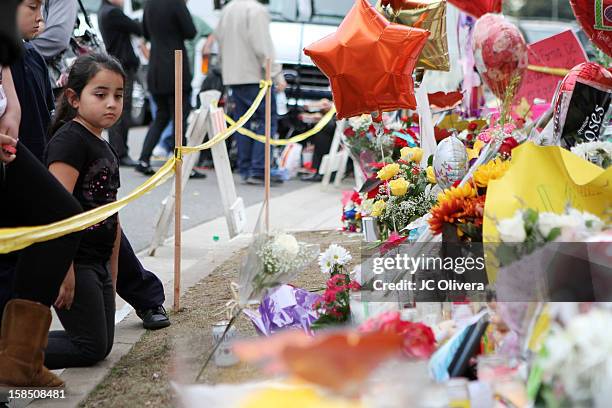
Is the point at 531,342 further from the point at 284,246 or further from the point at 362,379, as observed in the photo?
the point at 284,246

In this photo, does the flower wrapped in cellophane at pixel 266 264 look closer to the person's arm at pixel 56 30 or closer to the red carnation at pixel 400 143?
the person's arm at pixel 56 30

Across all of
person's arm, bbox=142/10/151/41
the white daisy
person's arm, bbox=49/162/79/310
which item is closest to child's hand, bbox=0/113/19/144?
person's arm, bbox=49/162/79/310

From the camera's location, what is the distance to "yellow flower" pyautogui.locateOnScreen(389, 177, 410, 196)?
5.02 meters

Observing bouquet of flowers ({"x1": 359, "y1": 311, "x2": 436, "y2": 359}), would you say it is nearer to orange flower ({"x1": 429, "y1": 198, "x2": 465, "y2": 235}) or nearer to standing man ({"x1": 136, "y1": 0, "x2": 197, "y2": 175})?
orange flower ({"x1": 429, "y1": 198, "x2": 465, "y2": 235})

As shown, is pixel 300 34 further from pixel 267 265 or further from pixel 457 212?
pixel 457 212

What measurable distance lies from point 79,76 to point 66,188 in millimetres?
613

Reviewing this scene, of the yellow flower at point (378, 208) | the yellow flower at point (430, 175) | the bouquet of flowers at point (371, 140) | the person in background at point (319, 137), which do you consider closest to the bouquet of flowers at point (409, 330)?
the yellow flower at point (430, 175)

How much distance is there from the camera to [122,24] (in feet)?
34.0

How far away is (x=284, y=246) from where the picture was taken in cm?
367

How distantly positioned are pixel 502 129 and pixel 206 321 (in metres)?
1.80

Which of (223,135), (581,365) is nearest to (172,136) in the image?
Result: (223,135)

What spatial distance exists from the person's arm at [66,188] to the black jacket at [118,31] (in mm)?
6493

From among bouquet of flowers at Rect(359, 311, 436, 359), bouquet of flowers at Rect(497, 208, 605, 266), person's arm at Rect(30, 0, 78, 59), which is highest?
person's arm at Rect(30, 0, 78, 59)

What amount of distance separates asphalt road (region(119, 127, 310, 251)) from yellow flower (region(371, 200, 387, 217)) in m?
2.20
